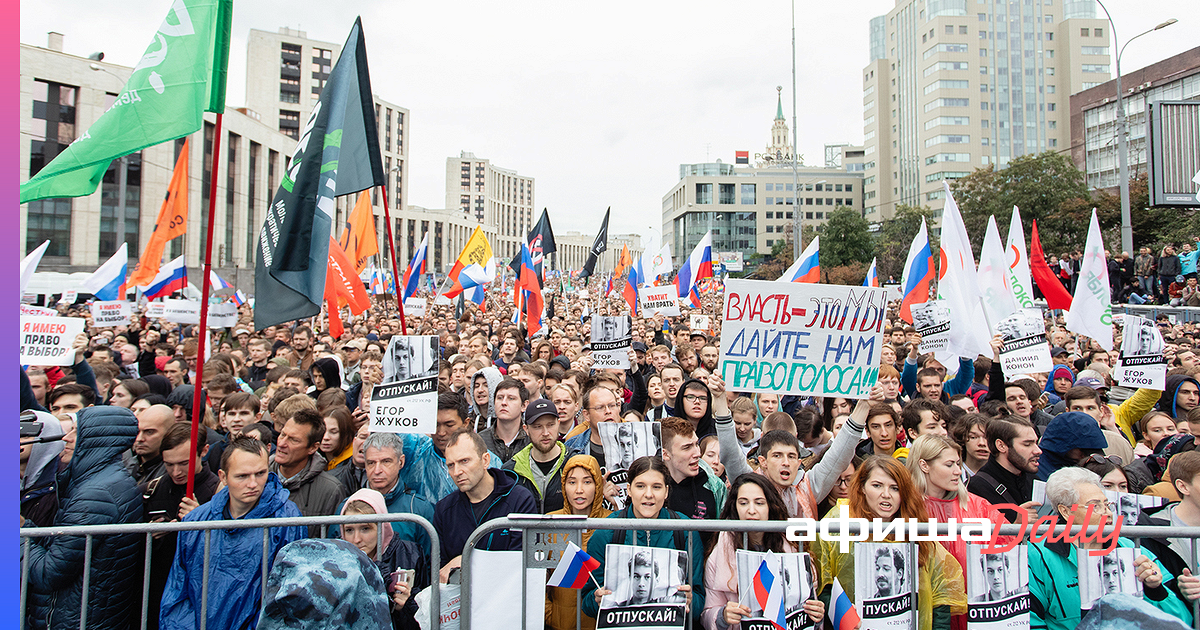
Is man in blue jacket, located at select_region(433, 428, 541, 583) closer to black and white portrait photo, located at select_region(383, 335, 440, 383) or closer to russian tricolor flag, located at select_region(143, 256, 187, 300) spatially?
black and white portrait photo, located at select_region(383, 335, 440, 383)

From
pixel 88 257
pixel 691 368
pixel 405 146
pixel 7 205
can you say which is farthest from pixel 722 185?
pixel 7 205

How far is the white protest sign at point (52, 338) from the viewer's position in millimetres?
7527

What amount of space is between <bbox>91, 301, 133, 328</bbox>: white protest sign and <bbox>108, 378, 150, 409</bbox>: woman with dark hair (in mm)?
7531

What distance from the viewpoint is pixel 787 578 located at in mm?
3148

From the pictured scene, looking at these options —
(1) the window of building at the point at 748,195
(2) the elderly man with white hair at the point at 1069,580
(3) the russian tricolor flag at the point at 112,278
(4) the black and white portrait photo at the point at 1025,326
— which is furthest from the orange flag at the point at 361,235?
(1) the window of building at the point at 748,195

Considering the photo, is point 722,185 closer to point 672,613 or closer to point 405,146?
point 405,146

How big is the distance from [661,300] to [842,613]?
41.1 ft

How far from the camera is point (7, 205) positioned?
1400 millimetres

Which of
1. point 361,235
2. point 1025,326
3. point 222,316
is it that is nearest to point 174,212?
point 222,316

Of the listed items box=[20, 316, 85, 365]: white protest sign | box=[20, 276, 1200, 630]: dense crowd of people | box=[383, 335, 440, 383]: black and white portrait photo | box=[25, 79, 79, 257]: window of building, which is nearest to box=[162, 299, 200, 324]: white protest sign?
box=[20, 316, 85, 365]: white protest sign

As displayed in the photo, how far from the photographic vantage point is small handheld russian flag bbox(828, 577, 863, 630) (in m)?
3.17

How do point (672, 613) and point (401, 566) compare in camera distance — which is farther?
point (401, 566)

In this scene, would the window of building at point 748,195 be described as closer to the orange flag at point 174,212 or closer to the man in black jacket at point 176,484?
the orange flag at point 174,212

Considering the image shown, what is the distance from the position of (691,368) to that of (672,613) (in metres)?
6.91
